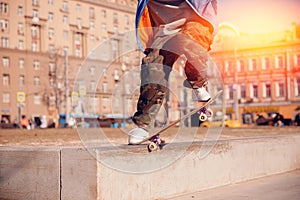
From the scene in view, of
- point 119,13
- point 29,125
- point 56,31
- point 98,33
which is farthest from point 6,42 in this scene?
point 29,125

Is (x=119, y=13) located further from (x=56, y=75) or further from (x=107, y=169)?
(x=107, y=169)

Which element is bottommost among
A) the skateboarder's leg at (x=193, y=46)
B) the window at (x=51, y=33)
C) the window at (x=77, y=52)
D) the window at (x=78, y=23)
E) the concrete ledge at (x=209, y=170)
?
the concrete ledge at (x=209, y=170)

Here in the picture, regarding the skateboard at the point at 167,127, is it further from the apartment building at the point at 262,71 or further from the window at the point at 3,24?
the apartment building at the point at 262,71

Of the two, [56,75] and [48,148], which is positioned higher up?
[56,75]

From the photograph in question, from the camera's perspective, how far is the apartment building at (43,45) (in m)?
61.2

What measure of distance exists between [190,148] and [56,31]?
206ft

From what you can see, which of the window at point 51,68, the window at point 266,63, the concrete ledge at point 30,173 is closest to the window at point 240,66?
the window at point 266,63

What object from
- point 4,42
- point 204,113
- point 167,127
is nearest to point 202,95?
point 204,113

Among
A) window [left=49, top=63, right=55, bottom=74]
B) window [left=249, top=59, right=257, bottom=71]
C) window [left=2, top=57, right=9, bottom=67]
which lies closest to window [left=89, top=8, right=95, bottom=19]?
window [left=49, top=63, right=55, bottom=74]

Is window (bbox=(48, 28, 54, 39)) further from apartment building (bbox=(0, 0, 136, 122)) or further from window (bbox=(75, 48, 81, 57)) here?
window (bbox=(75, 48, 81, 57))

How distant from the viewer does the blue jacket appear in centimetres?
456

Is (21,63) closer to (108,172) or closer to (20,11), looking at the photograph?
(20,11)

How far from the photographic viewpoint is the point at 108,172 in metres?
4.06

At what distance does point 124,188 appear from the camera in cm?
423
